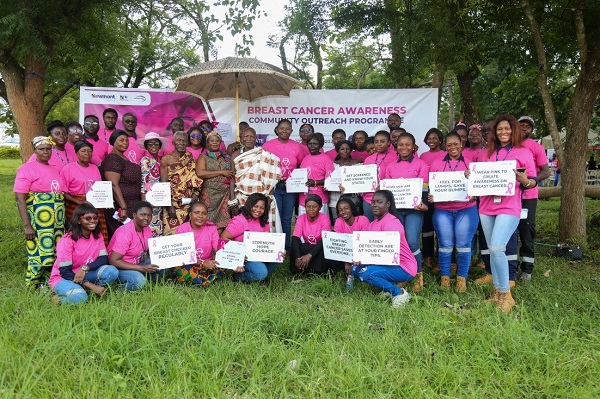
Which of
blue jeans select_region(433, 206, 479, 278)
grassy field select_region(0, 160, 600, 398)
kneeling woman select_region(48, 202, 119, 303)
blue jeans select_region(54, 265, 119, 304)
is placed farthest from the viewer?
blue jeans select_region(433, 206, 479, 278)

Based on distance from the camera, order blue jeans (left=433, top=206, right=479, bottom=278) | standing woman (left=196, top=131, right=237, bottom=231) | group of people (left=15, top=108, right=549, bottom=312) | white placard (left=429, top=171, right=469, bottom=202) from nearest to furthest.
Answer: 1. group of people (left=15, top=108, right=549, bottom=312)
2. white placard (left=429, top=171, right=469, bottom=202)
3. blue jeans (left=433, top=206, right=479, bottom=278)
4. standing woman (left=196, top=131, right=237, bottom=231)

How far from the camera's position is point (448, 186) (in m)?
5.02

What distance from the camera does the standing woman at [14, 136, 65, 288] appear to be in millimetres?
4883

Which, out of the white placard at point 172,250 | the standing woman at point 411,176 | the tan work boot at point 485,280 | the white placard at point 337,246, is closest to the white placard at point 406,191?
the standing woman at point 411,176

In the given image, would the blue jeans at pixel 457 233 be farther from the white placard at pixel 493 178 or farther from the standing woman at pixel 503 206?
the white placard at pixel 493 178

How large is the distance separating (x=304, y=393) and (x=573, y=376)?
1831 millimetres

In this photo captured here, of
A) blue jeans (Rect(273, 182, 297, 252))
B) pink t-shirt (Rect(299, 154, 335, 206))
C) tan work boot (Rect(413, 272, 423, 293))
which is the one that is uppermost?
pink t-shirt (Rect(299, 154, 335, 206))

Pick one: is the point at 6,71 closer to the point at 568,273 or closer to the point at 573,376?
the point at 573,376

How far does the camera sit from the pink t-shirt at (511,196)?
447 centimetres

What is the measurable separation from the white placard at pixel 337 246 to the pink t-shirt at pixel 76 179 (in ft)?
9.31

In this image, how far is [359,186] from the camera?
220 inches

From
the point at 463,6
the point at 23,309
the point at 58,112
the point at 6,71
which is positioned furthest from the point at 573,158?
the point at 58,112

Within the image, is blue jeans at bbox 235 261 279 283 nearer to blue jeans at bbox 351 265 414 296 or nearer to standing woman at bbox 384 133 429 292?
blue jeans at bbox 351 265 414 296

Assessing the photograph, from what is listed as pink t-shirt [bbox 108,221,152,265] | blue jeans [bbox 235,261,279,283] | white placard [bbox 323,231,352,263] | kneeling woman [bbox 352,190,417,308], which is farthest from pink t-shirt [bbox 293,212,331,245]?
pink t-shirt [bbox 108,221,152,265]
